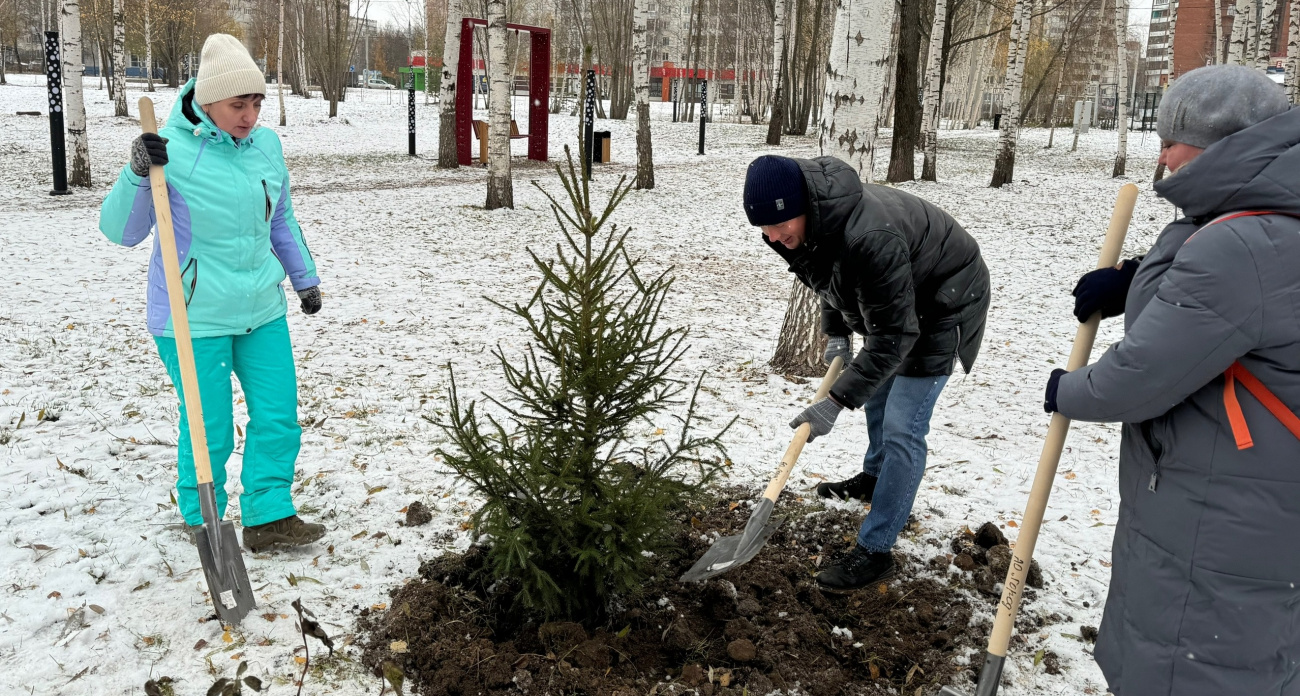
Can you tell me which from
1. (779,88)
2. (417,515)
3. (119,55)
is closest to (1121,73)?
(779,88)

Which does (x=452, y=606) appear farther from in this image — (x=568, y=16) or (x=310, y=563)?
(x=568, y=16)

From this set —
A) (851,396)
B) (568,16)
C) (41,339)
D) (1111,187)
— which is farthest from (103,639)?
(568,16)

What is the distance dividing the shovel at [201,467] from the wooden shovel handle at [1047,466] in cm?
263

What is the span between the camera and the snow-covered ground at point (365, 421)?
9.83 ft

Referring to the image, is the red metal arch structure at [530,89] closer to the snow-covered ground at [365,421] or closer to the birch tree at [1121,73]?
the snow-covered ground at [365,421]

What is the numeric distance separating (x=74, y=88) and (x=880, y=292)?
13.2 meters

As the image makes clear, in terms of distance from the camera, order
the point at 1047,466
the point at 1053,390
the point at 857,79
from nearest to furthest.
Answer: the point at 1053,390
the point at 1047,466
the point at 857,79

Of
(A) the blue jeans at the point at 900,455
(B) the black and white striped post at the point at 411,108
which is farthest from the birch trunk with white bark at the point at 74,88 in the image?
(A) the blue jeans at the point at 900,455

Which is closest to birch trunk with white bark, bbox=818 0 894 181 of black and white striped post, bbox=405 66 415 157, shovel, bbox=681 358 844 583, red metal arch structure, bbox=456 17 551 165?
shovel, bbox=681 358 844 583

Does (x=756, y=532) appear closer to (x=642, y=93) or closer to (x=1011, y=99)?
(x=642, y=93)

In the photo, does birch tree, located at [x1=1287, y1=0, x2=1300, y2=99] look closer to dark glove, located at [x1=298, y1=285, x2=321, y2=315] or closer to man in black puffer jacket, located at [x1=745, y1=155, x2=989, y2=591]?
man in black puffer jacket, located at [x1=745, y1=155, x2=989, y2=591]

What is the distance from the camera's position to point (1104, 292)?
221 cm

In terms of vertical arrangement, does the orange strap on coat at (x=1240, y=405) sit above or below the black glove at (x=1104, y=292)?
below

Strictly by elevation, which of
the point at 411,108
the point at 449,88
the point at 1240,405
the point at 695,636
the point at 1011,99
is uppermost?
the point at 1011,99
